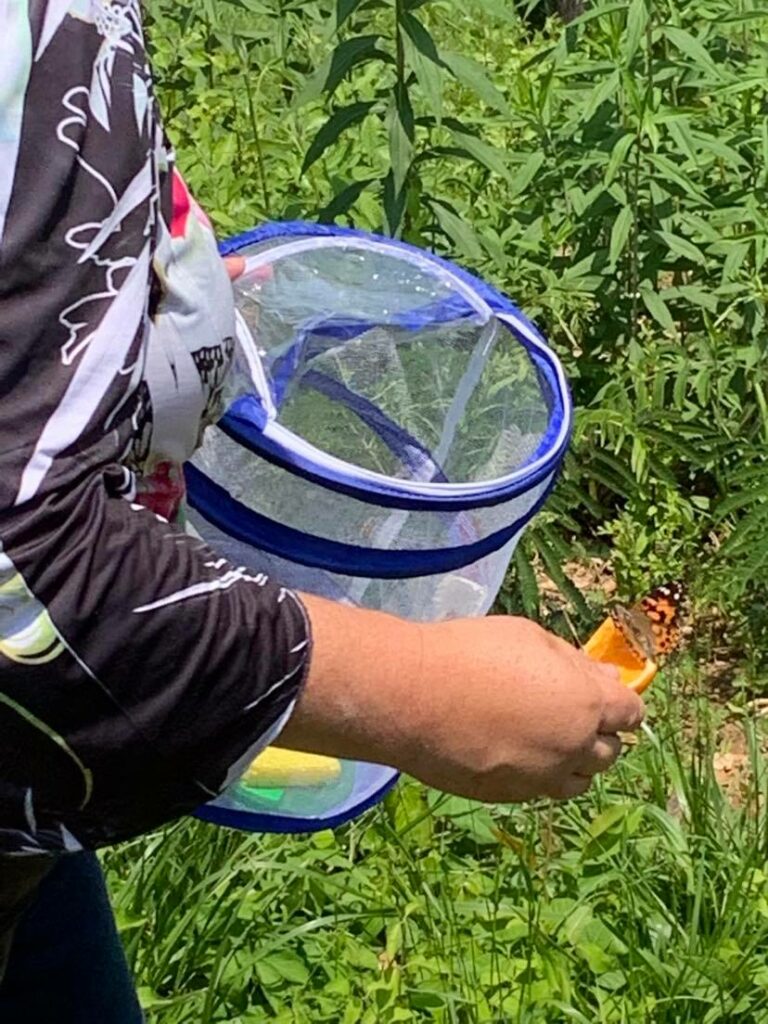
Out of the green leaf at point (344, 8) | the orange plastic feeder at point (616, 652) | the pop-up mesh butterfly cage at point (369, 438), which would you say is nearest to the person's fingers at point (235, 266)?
the pop-up mesh butterfly cage at point (369, 438)

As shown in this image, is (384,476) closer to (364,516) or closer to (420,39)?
(364,516)

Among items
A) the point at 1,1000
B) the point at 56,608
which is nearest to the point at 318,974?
the point at 1,1000

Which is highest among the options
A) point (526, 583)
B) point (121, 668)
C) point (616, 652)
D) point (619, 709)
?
point (121, 668)

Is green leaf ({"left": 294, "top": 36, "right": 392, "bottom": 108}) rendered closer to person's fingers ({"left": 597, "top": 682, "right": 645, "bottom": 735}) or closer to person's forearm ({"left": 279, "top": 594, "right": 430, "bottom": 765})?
person's fingers ({"left": 597, "top": 682, "right": 645, "bottom": 735})

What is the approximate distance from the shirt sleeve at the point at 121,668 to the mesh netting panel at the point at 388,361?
58 centimetres

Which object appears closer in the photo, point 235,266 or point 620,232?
point 235,266

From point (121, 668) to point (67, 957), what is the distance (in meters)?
0.75

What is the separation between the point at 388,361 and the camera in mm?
1780

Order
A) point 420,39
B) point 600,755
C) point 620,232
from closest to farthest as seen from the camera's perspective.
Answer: point 600,755 → point 420,39 → point 620,232

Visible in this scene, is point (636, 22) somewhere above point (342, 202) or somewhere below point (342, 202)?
above

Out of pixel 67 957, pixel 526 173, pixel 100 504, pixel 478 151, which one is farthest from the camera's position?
pixel 526 173

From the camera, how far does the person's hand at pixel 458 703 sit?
1127mm

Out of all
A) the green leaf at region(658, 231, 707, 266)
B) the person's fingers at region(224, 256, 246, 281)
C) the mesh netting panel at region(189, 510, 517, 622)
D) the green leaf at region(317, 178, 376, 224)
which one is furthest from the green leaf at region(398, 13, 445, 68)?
the mesh netting panel at region(189, 510, 517, 622)

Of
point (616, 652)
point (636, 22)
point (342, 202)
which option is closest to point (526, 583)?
point (342, 202)
